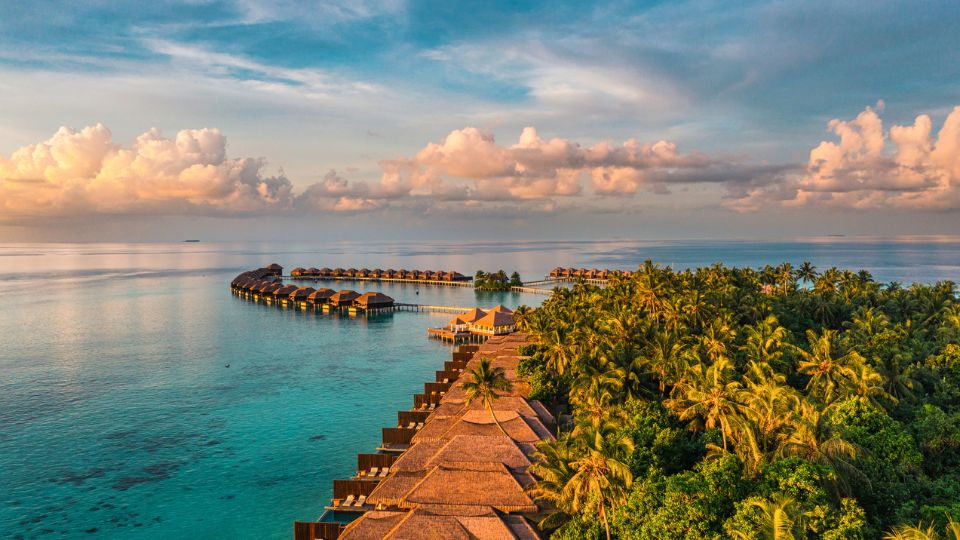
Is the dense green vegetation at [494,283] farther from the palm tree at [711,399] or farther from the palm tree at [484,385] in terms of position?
the palm tree at [711,399]

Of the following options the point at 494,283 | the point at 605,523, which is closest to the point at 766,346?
the point at 605,523

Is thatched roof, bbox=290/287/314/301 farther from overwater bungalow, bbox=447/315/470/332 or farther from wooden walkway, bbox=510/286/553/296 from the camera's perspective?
wooden walkway, bbox=510/286/553/296

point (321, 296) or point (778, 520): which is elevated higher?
point (778, 520)

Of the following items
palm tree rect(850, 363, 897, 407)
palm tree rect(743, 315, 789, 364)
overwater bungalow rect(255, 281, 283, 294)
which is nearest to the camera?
palm tree rect(850, 363, 897, 407)

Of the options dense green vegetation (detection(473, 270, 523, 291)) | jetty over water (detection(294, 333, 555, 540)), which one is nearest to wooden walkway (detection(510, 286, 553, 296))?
dense green vegetation (detection(473, 270, 523, 291))

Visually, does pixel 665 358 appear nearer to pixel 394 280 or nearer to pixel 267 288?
pixel 267 288
